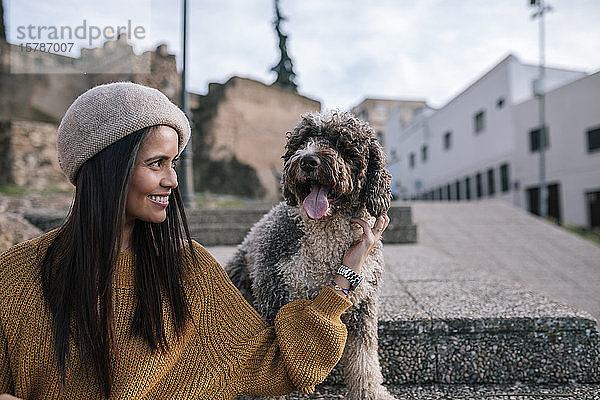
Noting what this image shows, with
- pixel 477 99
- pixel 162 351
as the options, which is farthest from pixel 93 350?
pixel 477 99

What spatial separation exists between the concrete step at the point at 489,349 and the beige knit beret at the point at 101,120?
1.67 meters

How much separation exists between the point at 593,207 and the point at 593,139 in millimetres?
2594

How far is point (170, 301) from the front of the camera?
1842mm

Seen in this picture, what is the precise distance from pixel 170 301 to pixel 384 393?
1.14 metres

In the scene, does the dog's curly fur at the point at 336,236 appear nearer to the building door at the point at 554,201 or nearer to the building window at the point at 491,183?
the building door at the point at 554,201

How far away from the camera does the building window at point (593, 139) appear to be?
16.4 metres

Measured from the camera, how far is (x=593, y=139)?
16.6 meters

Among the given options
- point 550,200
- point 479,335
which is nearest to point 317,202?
point 479,335

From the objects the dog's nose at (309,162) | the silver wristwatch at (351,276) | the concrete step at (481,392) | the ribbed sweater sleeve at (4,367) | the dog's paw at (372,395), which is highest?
the dog's nose at (309,162)

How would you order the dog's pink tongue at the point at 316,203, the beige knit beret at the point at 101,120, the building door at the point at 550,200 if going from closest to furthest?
the beige knit beret at the point at 101,120 → the dog's pink tongue at the point at 316,203 → the building door at the point at 550,200

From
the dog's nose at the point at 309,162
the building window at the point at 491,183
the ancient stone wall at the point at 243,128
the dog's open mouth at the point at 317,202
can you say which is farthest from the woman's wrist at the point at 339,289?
the building window at the point at 491,183

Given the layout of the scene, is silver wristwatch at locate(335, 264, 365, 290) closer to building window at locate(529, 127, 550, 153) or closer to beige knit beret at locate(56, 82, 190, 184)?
beige knit beret at locate(56, 82, 190, 184)

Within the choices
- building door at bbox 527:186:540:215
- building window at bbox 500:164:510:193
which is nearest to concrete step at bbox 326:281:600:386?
building door at bbox 527:186:540:215

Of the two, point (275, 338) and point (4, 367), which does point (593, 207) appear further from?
point (4, 367)
